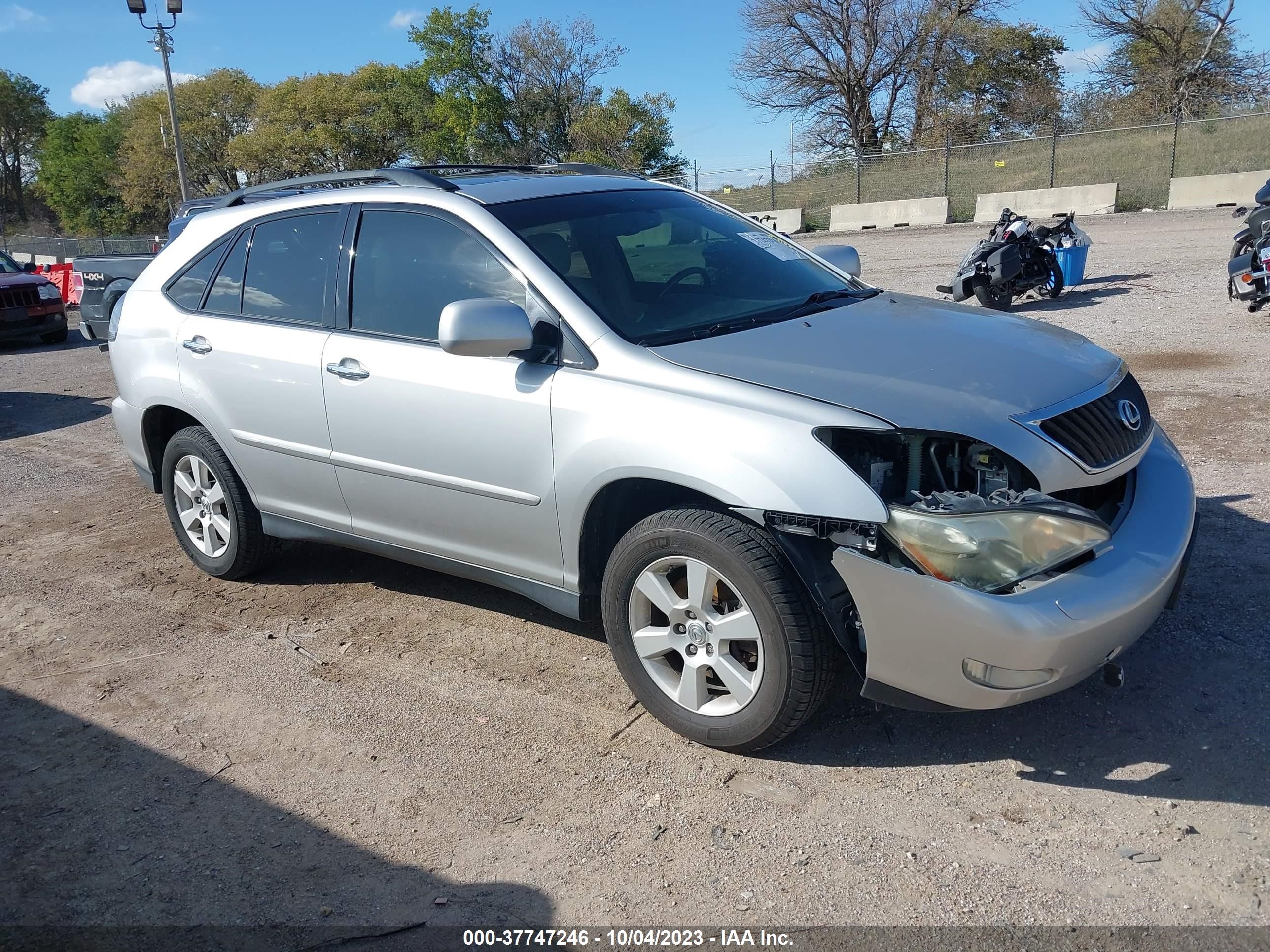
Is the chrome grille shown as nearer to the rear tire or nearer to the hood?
the hood

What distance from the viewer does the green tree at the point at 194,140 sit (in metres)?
71.6

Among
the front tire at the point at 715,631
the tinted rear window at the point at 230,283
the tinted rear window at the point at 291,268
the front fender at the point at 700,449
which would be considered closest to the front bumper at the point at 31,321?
A: the tinted rear window at the point at 230,283

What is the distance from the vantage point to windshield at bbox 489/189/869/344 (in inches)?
151

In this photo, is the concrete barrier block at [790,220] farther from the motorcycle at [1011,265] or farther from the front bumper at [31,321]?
the front bumper at [31,321]

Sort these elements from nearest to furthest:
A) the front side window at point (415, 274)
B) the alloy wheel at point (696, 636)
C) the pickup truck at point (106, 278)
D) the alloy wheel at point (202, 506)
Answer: the alloy wheel at point (696, 636) → the front side window at point (415, 274) → the alloy wheel at point (202, 506) → the pickup truck at point (106, 278)

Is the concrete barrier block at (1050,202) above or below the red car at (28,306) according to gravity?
above

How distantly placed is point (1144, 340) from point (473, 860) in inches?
342

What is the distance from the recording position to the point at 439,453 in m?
4.00

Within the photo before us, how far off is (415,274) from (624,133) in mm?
55576

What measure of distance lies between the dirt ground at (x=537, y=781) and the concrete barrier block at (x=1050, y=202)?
837 inches

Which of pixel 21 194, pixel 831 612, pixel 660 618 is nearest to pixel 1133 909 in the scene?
pixel 831 612

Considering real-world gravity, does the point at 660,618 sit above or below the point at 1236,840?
above

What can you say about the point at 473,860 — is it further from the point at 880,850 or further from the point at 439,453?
the point at 439,453

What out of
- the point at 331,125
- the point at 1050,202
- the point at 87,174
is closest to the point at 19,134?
the point at 87,174
